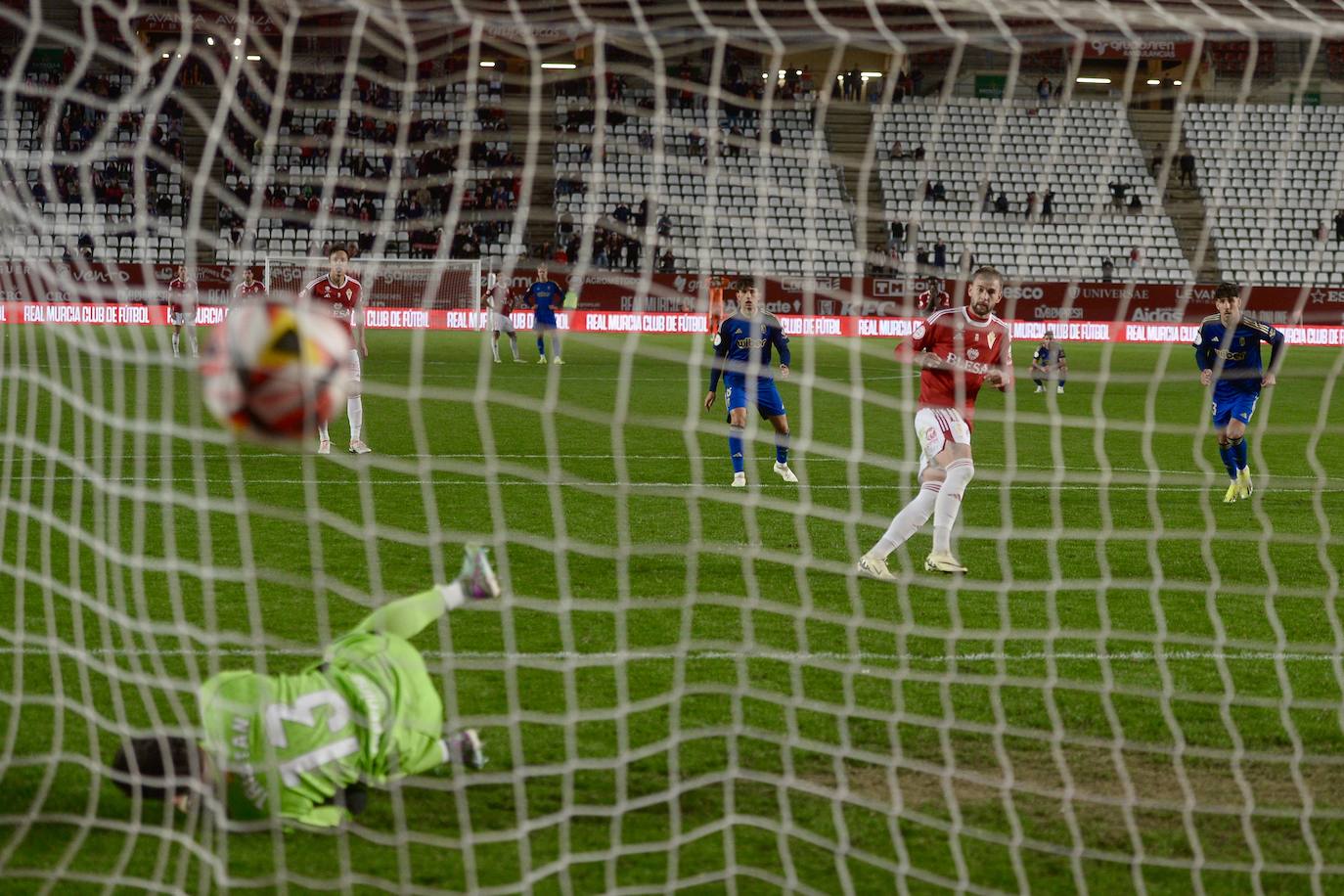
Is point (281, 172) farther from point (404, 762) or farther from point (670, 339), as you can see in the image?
point (404, 762)

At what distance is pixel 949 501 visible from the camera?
8305 mm

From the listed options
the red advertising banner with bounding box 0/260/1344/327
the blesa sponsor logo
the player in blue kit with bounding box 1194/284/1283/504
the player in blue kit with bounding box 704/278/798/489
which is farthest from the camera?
the blesa sponsor logo

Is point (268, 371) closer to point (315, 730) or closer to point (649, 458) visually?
point (315, 730)

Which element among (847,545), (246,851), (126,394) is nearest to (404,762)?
(246,851)

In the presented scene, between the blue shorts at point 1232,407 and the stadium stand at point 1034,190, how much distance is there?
19.2 m

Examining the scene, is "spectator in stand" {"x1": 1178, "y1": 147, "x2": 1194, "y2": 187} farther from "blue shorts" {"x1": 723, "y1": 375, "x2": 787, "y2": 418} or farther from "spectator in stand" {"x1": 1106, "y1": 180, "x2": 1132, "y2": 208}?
"blue shorts" {"x1": 723, "y1": 375, "x2": 787, "y2": 418}

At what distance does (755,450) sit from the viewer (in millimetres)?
14328

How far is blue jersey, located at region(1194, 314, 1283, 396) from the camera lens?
11.4 metres

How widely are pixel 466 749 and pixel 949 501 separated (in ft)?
13.4

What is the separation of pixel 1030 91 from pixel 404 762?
127 ft

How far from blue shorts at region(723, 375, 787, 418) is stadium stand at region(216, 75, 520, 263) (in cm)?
1425

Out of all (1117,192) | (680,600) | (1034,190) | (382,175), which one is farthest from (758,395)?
(1117,192)

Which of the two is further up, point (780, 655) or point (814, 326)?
point (780, 655)

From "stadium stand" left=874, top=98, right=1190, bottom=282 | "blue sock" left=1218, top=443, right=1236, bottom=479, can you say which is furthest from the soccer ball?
"stadium stand" left=874, top=98, right=1190, bottom=282
